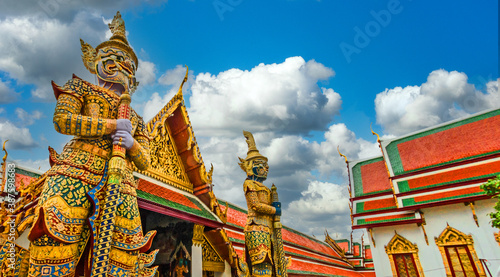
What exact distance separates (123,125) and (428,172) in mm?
13633

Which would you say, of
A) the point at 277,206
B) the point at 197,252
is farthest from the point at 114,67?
the point at 277,206

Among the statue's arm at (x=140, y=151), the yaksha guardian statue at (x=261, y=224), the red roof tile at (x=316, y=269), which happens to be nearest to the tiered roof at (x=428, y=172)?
the red roof tile at (x=316, y=269)

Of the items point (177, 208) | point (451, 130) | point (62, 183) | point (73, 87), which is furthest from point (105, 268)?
point (451, 130)

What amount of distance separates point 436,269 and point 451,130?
22.1 ft

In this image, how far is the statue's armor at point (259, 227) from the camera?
540 cm

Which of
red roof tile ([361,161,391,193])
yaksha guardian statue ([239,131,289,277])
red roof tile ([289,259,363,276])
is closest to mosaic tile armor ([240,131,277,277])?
yaksha guardian statue ([239,131,289,277])

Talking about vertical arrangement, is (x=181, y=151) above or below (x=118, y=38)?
below

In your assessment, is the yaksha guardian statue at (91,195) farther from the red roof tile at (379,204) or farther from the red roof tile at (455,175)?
the red roof tile at (455,175)

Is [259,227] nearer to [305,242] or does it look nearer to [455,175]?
[305,242]

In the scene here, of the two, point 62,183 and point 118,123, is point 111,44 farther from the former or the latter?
point 62,183

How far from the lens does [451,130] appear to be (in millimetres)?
13859

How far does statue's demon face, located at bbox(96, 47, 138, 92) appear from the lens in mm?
3605

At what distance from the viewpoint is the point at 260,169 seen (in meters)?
6.56

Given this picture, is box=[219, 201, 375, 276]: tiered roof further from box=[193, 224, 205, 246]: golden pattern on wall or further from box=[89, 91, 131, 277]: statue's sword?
box=[89, 91, 131, 277]: statue's sword
